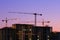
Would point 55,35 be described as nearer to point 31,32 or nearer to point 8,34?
point 31,32

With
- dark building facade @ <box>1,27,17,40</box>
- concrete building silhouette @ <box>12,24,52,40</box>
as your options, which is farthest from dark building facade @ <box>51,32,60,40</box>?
dark building facade @ <box>1,27,17,40</box>

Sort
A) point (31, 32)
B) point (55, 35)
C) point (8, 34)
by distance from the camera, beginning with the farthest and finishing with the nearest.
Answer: point (55, 35) < point (31, 32) < point (8, 34)

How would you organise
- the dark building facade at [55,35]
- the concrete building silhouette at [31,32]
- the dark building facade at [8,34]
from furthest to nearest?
the dark building facade at [55,35] → the concrete building silhouette at [31,32] → the dark building facade at [8,34]

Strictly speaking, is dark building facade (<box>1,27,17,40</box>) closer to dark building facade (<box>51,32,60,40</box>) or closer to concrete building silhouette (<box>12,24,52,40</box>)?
concrete building silhouette (<box>12,24,52,40</box>)

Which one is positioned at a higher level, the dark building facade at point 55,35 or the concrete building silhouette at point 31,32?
the concrete building silhouette at point 31,32

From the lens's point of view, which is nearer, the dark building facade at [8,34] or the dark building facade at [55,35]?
the dark building facade at [8,34]

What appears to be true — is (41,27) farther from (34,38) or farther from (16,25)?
(16,25)

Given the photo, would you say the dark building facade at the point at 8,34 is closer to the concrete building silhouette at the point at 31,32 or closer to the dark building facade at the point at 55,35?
the concrete building silhouette at the point at 31,32

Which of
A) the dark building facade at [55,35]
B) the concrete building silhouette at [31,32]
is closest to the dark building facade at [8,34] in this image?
the concrete building silhouette at [31,32]

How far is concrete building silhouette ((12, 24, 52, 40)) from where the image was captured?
45.0 meters

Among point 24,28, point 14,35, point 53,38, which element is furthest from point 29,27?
point 53,38

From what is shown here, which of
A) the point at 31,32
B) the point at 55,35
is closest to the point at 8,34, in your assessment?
the point at 31,32

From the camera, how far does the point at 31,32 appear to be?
45812mm

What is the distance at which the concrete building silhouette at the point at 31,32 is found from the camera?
44969mm
